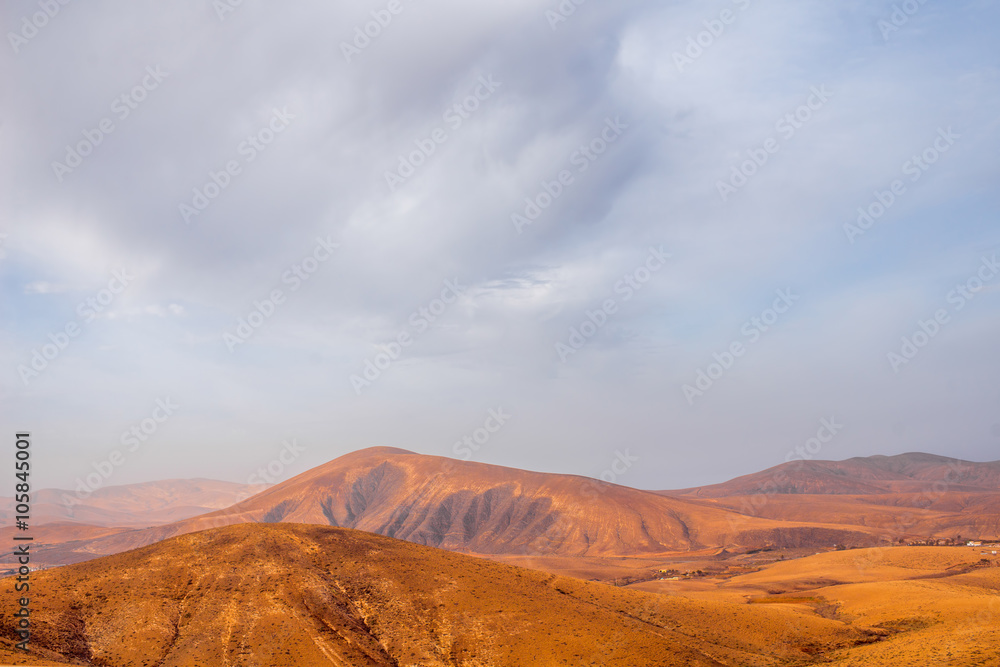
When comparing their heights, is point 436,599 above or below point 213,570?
below

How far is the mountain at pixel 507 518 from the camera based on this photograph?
152500 mm

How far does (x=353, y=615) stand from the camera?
4084 cm

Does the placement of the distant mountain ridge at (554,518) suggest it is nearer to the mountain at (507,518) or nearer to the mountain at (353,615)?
the mountain at (507,518)

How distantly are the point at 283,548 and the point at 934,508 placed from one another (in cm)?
20840

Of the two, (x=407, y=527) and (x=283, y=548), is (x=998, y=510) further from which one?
(x=283, y=548)

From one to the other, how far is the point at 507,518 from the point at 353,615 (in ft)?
436

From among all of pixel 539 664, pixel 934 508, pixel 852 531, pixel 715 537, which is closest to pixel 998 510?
pixel 934 508

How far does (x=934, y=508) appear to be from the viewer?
7279 inches

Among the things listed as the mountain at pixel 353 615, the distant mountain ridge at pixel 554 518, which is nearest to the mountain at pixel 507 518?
the distant mountain ridge at pixel 554 518

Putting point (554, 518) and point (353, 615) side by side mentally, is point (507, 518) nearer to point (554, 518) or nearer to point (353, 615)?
point (554, 518)

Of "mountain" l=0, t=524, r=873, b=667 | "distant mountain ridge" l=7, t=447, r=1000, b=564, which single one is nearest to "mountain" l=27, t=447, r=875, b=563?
"distant mountain ridge" l=7, t=447, r=1000, b=564

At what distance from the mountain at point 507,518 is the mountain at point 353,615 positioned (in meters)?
104

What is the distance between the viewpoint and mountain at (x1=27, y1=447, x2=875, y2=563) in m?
152

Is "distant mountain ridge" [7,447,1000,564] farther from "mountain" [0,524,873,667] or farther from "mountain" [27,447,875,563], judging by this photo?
"mountain" [0,524,873,667]
